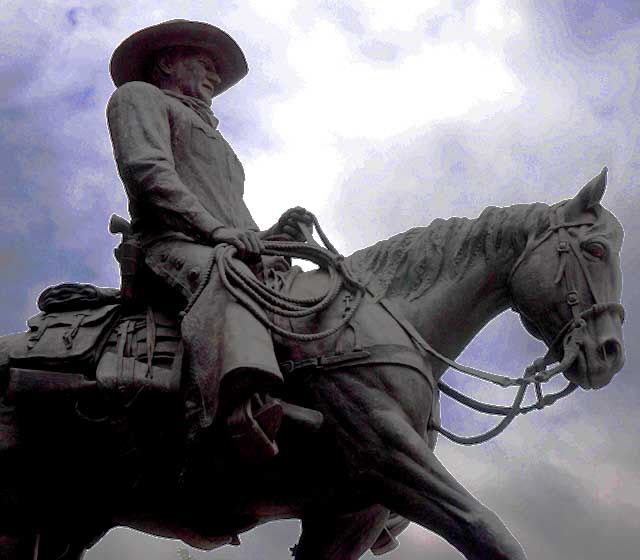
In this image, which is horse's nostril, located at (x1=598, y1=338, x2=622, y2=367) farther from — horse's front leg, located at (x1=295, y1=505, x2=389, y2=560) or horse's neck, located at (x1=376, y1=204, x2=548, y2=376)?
horse's front leg, located at (x1=295, y1=505, x2=389, y2=560)

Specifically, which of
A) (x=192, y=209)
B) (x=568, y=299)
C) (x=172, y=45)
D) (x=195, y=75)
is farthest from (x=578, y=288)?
(x=172, y=45)

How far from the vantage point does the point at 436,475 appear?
505cm

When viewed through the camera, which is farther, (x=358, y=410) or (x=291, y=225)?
(x=291, y=225)

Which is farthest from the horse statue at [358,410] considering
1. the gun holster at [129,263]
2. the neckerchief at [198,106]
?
the neckerchief at [198,106]

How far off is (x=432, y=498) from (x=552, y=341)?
1.19 m

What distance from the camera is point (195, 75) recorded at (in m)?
7.08

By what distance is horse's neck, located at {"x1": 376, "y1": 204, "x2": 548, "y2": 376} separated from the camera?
5.70 metres

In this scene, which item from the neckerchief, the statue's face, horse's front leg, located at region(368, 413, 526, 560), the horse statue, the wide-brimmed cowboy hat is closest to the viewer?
horse's front leg, located at region(368, 413, 526, 560)

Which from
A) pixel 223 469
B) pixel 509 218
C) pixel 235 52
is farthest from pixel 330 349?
pixel 235 52

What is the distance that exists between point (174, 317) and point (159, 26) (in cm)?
236

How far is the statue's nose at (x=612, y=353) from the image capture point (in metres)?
5.38

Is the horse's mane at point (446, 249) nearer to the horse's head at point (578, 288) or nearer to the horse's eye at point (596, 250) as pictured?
the horse's head at point (578, 288)

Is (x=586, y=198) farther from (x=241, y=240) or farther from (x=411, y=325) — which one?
(x=241, y=240)

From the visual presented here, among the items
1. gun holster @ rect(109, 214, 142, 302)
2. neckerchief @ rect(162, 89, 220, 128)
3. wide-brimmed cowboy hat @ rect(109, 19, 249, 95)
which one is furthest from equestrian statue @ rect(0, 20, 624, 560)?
wide-brimmed cowboy hat @ rect(109, 19, 249, 95)
